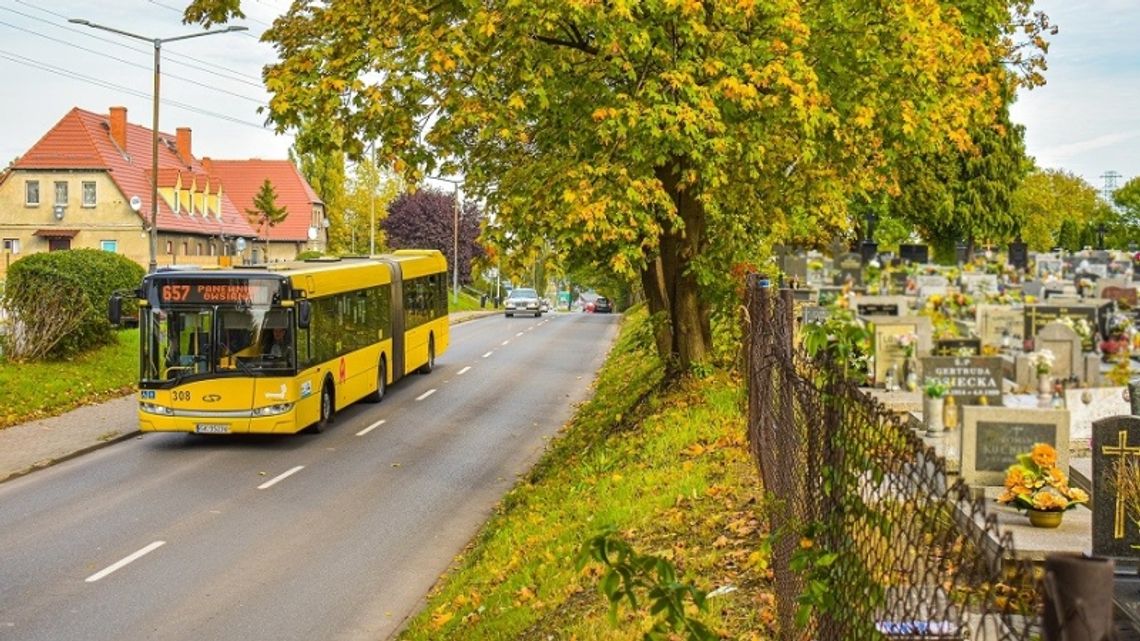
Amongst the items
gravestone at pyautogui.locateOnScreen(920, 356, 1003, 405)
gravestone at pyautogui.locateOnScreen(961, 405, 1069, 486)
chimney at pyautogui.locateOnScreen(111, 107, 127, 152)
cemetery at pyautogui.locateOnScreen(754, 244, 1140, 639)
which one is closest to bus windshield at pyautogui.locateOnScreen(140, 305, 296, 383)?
cemetery at pyautogui.locateOnScreen(754, 244, 1140, 639)

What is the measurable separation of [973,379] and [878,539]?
10191 millimetres

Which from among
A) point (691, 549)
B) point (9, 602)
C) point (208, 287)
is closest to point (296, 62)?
point (208, 287)

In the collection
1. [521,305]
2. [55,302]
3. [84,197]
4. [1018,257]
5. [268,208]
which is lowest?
[521,305]

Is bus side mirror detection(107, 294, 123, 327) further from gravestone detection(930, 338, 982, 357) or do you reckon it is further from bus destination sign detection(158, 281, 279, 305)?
gravestone detection(930, 338, 982, 357)

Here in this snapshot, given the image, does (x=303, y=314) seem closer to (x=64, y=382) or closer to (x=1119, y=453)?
(x=64, y=382)

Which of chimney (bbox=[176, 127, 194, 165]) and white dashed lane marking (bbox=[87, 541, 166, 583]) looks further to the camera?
chimney (bbox=[176, 127, 194, 165])

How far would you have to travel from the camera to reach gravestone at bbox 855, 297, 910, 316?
20.4 meters

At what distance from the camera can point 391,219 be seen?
305ft

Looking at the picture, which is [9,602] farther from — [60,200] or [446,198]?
[446,198]

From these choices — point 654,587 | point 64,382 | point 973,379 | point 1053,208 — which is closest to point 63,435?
point 64,382

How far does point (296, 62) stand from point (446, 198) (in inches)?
3047

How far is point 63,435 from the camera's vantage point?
73.8 ft

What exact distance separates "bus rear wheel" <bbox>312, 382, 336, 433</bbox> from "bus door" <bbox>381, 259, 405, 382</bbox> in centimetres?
565

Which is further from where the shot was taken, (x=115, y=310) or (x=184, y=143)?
(x=184, y=143)
